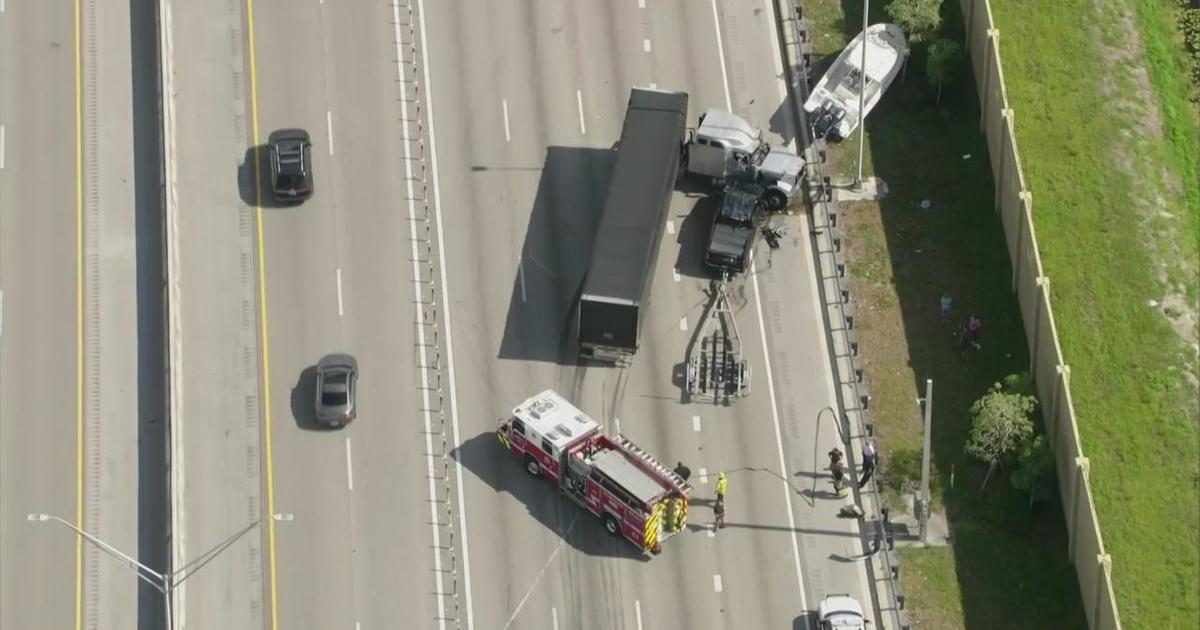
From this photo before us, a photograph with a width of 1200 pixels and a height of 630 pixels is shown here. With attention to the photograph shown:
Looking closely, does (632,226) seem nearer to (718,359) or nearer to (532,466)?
(718,359)

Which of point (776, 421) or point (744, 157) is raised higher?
point (744, 157)

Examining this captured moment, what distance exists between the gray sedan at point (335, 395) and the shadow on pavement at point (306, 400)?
17.5 inches

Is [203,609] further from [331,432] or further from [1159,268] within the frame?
[1159,268]

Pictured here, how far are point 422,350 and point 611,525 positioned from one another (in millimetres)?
10169

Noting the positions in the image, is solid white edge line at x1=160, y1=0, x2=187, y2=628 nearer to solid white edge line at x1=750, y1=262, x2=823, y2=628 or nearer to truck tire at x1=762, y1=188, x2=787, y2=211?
solid white edge line at x1=750, y1=262, x2=823, y2=628

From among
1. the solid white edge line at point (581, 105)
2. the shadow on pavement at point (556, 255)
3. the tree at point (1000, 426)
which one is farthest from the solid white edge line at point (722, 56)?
the tree at point (1000, 426)

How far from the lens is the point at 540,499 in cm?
8094

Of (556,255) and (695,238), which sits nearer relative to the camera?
(556,255)

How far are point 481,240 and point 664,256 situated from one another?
6727 millimetres

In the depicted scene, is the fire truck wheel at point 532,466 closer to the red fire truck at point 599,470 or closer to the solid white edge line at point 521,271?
the red fire truck at point 599,470

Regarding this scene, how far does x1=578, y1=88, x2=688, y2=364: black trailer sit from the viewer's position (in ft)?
266

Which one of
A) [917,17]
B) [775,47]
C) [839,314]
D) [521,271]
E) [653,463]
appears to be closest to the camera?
[653,463]

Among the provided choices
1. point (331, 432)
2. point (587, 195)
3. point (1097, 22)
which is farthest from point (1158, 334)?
point (331, 432)

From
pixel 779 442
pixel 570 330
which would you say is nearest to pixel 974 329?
pixel 779 442
